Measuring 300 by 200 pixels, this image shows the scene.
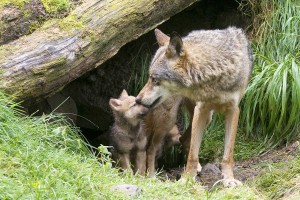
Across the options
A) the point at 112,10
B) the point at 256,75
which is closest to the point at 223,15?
the point at 256,75

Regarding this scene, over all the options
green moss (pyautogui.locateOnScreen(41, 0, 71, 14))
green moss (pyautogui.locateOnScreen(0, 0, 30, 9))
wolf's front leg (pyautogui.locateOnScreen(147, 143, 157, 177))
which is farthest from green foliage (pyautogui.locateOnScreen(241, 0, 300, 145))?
green moss (pyautogui.locateOnScreen(0, 0, 30, 9))

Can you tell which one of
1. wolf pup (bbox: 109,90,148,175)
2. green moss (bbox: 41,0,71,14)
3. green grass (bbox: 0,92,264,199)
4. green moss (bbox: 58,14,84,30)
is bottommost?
wolf pup (bbox: 109,90,148,175)

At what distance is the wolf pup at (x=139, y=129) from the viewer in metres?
7.95

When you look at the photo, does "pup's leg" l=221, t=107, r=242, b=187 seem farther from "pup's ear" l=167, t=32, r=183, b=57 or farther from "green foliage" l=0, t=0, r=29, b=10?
"green foliage" l=0, t=0, r=29, b=10

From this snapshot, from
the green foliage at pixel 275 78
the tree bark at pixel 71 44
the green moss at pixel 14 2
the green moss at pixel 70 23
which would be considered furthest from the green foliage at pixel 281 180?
the green moss at pixel 14 2

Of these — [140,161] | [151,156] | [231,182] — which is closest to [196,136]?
[231,182]

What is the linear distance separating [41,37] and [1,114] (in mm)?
→ 1127

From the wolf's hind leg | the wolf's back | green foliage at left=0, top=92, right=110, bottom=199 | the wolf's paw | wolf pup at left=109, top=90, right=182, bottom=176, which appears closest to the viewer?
green foliage at left=0, top=92, right=110, bottom=199

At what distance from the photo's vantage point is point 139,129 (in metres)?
8.09

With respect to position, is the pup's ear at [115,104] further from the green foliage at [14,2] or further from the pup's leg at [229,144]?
the green foliage at [14,2]

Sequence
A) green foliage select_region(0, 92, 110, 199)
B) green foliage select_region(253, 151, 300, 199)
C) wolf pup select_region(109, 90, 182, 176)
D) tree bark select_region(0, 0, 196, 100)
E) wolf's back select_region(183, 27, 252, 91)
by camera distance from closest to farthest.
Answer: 1. green foliage select_region(0, 92, 110, 199)
2. green foliage select_region(253, 151, 300, 199)
3. tree bark select_region(0, 0, 196, 100)
4. wolf's back select_region(183, 27, 252, 91)
5. wolf pup select_region(109, 90, 182, 176)

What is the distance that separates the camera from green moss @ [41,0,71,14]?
7.16 metres

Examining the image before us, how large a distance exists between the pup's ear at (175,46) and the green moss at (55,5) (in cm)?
141

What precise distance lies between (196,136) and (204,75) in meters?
0.98
